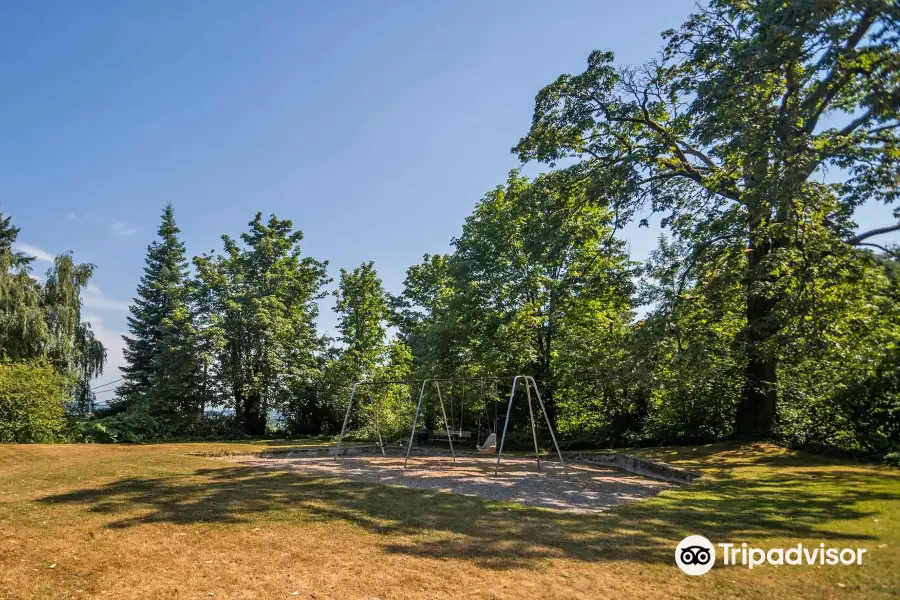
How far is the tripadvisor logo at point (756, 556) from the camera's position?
4.29 meters

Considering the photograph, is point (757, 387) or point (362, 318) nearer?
point (757, 387)

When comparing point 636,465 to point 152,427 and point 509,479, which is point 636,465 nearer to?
point 509,479

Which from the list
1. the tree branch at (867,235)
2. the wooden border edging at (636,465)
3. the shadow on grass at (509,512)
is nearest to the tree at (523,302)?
the wooden border edging at (636,465)

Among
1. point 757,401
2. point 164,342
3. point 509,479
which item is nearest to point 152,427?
point 164,342

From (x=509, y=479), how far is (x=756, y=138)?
24.4 ft

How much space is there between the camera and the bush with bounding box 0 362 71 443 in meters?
15.8

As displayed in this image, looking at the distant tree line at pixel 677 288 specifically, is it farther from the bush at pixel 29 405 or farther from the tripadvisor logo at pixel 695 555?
the tripadvisor logo at pixel 695 555

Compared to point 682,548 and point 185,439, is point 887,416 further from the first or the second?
point 185,439

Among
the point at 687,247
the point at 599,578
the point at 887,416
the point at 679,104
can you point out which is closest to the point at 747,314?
the point at 687,247

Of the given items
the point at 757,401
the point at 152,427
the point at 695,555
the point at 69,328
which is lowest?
the point at 152,427

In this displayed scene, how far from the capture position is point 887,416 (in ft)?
33.4

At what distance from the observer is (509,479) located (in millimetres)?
10078

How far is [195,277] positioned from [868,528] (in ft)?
85.7

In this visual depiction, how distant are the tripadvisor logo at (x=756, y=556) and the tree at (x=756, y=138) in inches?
218
